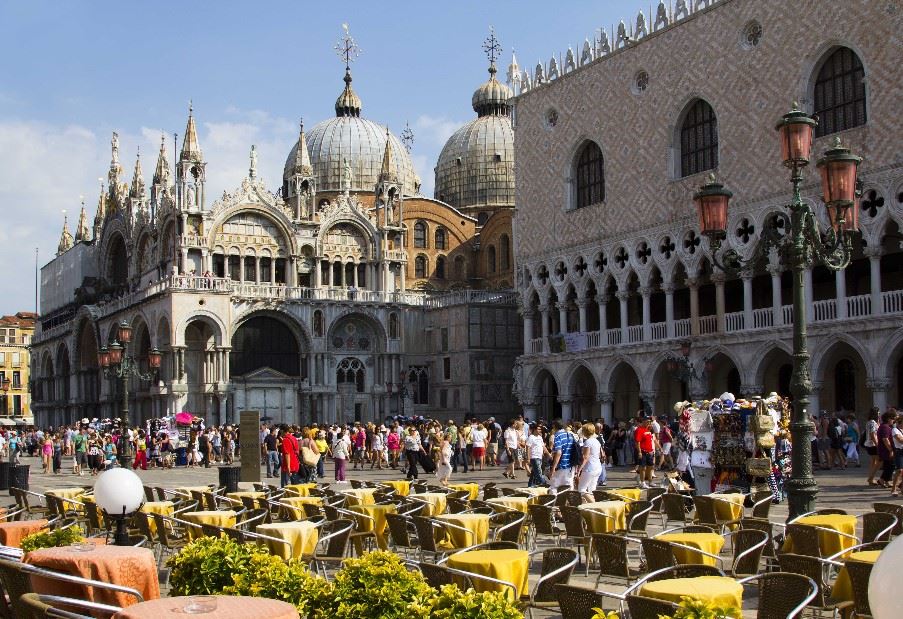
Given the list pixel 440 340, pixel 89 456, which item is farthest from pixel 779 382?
pixel 89 456

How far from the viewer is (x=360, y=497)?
13.2 metres

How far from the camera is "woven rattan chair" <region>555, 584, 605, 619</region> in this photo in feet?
20.4

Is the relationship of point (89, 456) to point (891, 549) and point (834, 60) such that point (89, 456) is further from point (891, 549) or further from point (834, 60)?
point (891, 549)

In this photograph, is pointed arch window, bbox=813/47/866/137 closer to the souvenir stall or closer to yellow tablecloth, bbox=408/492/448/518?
the souvenir stall

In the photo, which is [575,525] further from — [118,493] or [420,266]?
[420,266]

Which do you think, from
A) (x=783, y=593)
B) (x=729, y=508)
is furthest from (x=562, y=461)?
(x=783, y=593)

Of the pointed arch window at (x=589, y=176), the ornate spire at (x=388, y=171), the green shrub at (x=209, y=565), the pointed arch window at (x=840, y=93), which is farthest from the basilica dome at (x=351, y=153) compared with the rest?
the green shrub at (x=209, y=565)

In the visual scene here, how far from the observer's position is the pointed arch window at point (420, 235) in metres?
55.4

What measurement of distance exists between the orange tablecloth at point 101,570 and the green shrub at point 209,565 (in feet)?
1.36

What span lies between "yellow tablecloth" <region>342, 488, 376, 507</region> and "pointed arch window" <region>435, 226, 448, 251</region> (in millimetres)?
42314

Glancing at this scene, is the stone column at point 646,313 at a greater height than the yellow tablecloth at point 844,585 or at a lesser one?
greater

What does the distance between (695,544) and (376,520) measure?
4201 mm

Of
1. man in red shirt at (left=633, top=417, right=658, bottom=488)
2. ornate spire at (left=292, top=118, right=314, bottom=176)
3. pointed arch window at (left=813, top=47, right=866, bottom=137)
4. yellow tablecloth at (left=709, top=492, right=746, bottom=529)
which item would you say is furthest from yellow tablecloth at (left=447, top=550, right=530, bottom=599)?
ornate spire at (left=292, top=118, right=314, bottom=176)

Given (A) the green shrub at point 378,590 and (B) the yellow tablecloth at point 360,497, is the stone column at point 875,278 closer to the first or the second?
(B) the yellow tablecloth at point 360,497
